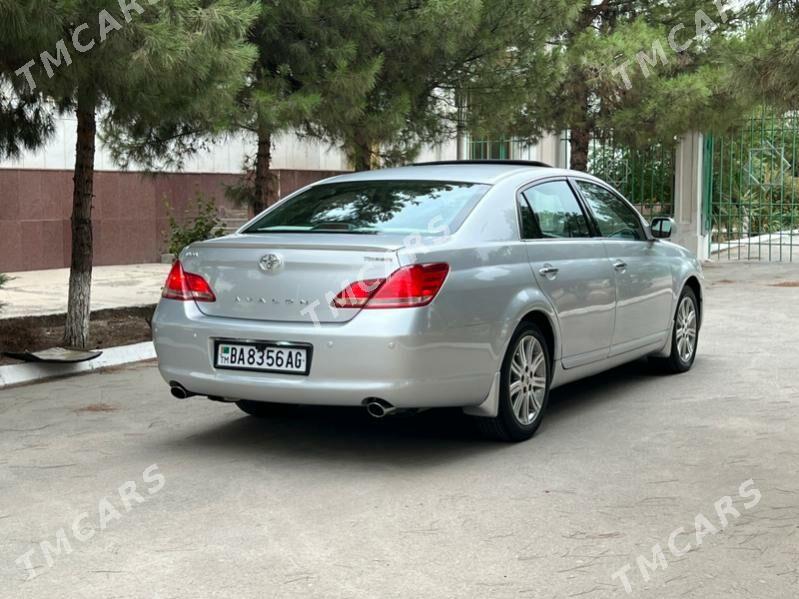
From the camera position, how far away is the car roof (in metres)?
6.63

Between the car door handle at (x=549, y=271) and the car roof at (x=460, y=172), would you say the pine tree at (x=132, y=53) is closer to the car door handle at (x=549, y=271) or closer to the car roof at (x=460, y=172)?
the car roof at (x=460, y=172)

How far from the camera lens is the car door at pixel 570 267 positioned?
6.55 meters

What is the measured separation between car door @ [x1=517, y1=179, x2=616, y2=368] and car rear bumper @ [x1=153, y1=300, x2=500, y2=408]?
2.82 ft

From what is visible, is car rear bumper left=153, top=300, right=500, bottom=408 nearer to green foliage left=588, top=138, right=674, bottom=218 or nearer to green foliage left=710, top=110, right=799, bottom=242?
green foliage left=710, top=110, right=799, bottom=242

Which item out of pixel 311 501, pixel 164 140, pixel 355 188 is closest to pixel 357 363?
pixel 311 501

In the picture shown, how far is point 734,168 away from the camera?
83.0 feet

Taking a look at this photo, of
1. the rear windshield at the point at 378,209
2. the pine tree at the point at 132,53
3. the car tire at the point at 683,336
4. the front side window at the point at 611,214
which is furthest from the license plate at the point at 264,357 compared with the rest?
the car tire at the point at 683,336

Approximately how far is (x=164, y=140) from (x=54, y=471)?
7264 mm

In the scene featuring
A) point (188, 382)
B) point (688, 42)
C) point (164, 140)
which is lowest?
point (188, 382)

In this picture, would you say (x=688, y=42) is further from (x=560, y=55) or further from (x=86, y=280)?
(x=86, y=280)

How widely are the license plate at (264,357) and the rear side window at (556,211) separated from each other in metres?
1.77

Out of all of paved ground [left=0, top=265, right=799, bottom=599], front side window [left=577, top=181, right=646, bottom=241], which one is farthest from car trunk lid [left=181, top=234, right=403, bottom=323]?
front side window [left=577, top=181, right=646, bottom=241]

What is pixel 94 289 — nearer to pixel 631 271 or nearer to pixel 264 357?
pixel 631 271

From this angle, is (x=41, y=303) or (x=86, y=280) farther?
(x=41, y=303)
